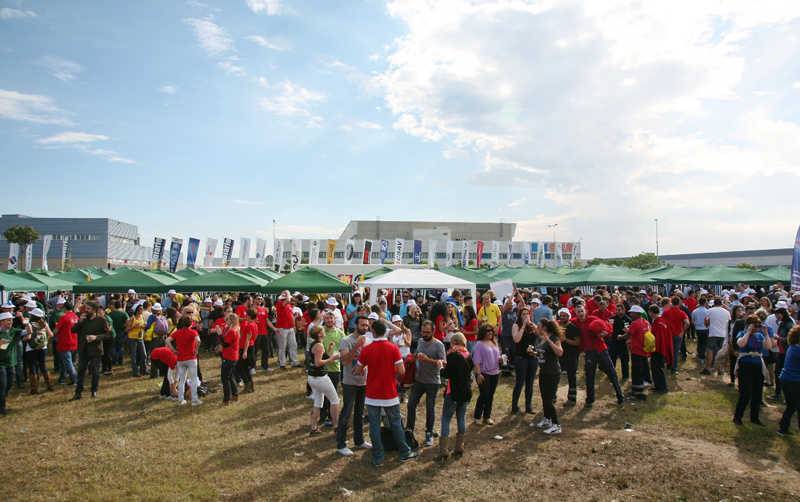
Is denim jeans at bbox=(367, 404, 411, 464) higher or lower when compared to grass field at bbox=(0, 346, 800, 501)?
higher

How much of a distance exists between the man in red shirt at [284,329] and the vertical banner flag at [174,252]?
13162 mm

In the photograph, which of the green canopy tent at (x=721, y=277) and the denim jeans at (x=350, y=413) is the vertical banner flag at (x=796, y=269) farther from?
the denim jeans at (x=350, y=413)

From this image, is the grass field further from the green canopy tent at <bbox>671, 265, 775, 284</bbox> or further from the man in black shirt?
the green canopy tent at <bbox>671, 265, 775, 284</bbox>

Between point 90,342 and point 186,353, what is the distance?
2.18m

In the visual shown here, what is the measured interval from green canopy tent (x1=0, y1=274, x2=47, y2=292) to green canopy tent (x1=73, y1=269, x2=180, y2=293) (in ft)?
13.2

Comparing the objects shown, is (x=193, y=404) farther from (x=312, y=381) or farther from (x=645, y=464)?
(x=645, y=464)

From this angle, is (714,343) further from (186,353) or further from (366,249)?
(366,249)

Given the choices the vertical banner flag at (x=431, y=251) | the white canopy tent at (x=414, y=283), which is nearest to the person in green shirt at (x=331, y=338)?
the white canopy tent at (x=414, y=283)

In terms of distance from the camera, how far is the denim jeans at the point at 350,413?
6.12m

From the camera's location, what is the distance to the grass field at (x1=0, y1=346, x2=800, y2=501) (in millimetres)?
5176

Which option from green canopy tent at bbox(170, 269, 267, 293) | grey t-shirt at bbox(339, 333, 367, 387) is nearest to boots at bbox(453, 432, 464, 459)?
grey t-shirt at bbox(339, 333, 367, 387)

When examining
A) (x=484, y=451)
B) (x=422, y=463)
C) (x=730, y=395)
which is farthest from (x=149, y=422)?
(x=730, y=395)

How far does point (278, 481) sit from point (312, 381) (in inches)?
56.5

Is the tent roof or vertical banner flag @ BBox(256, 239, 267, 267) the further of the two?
vertical banner flag @ BBox(256, 239, 267, 267)
